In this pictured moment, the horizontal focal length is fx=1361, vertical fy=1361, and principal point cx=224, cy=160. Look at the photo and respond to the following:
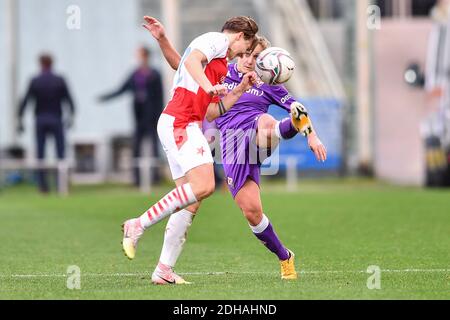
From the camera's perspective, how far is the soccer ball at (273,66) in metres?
10.5

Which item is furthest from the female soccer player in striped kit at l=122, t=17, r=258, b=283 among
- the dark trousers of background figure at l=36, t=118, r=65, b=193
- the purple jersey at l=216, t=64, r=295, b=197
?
the dark trousers of background figure at l=36, t=118, r=65, b=193

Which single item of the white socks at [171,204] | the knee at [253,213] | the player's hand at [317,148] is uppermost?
the player's hand at [317,148]

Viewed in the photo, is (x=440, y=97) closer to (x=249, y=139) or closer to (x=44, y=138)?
(x=44, y=138)

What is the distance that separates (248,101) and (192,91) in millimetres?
1395

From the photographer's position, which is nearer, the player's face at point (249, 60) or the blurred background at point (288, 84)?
the player's face at point (249, 60)

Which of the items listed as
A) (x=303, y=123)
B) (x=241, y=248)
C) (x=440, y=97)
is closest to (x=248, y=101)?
(x=303, y=123)

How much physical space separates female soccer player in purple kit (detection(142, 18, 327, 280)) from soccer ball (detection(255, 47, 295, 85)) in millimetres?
140

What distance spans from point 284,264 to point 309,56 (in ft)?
70.8

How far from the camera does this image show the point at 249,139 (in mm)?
10969

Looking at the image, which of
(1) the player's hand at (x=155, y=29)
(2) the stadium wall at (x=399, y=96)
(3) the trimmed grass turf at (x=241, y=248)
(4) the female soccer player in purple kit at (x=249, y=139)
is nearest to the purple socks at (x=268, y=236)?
(4) the female soccer player in purple kit at (x=249, y=139)

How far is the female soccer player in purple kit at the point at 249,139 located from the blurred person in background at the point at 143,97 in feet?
51.0

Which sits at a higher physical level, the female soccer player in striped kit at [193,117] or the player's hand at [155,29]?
the player's hand at [155,29]

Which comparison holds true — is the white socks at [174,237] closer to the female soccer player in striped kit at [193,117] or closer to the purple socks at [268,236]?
the female soccer player in striped kit at [193,117]

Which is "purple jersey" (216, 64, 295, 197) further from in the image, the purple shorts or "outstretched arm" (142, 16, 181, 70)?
"outstretched arm" (142, 16, 181, 70)
